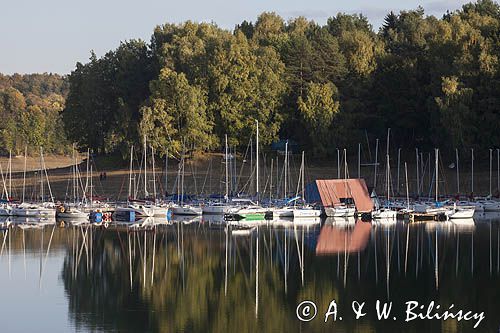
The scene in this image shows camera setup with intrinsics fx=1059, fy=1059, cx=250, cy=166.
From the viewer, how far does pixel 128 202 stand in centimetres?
7625

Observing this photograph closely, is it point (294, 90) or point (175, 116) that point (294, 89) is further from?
point (175, 116)

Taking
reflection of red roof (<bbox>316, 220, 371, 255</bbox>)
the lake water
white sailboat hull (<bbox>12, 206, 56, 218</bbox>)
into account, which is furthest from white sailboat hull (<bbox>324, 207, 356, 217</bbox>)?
white sailboat hull (<bbox>12, 206, 56, 218</bbox>)

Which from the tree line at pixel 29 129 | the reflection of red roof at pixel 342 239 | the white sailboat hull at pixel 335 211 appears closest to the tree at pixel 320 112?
the white sailboat hull at pixel 335 211

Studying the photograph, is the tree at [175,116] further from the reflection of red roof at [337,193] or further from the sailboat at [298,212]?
the sailboat at [298,212]

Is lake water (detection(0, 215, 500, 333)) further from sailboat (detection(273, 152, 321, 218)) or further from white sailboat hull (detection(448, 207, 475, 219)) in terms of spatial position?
white sailboat hull (detection(448, 207, 475, 219))

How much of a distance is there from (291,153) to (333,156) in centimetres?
455

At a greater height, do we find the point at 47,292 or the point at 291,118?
the point at 291,118

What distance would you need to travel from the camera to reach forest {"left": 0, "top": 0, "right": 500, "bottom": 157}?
283ft

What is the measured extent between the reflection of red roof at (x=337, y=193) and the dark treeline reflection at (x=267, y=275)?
34.9 feet

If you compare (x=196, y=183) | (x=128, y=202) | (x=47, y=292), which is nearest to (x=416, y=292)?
(x=47, y=292)

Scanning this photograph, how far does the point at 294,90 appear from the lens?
316 feet

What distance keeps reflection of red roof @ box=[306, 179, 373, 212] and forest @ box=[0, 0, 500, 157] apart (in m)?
12.4

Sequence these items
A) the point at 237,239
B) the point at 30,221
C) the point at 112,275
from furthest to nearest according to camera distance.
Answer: the point at 30,221 → the point at 237,239 → the point at 112,275

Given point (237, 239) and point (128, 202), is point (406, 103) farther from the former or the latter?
point (237, 239)
